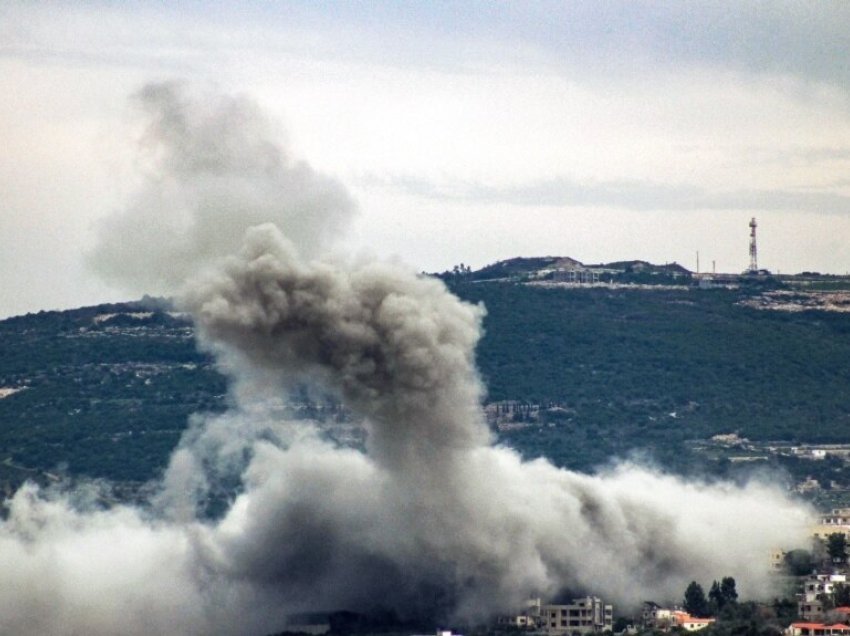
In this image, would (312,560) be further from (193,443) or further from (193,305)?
(193,443)

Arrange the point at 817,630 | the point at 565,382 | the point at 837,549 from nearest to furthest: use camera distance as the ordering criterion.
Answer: the point at 817,630
the point at 837,549
the point at 565,382

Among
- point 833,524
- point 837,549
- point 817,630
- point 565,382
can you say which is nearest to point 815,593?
point 837,549

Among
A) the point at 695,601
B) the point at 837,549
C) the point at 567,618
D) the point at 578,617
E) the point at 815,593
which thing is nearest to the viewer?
the point at 567,618

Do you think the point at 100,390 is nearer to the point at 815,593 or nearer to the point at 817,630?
the point at 815,593

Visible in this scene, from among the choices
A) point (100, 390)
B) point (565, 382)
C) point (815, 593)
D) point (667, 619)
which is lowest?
point (667, 619)

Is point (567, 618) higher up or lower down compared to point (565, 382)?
lower down

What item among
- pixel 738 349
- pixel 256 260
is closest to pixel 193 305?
pixel 256 260
